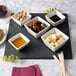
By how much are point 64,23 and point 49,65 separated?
1.03 feet

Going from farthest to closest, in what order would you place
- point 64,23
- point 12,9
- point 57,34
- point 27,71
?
1. point 12,9
2. point 64,23
3. point 57,34
4. point 27,71

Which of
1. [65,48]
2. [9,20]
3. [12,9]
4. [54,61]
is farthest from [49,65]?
[12,9]

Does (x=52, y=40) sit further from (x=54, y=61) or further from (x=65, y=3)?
(x=65, y=3)

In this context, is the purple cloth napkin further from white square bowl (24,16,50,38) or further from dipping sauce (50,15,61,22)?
dipping sauce (50,15,61,22)

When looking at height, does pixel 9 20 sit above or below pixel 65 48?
above

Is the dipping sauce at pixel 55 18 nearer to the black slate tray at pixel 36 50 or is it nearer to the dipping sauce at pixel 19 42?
the black slate tray at pixel 36 50

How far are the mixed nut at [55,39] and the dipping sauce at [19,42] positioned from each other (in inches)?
5.3

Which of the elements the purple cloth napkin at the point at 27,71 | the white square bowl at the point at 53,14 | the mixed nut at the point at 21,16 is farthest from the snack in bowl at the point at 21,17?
the purple cloth napkin at the point at 27,71

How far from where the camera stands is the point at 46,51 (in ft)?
3.65

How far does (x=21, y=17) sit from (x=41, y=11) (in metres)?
0.17

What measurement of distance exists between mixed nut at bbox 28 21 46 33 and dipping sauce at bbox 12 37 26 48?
0.30ft

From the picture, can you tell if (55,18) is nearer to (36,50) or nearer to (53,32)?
(53,32)

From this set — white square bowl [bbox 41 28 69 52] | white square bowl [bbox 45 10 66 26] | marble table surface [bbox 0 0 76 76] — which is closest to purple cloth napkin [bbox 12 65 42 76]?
marble table surface [bbox 0 0 76 76]

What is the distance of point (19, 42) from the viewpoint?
1.14 meters
